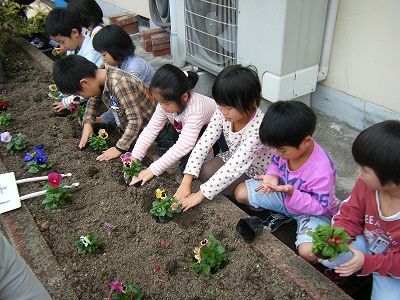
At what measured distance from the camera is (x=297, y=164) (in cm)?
211

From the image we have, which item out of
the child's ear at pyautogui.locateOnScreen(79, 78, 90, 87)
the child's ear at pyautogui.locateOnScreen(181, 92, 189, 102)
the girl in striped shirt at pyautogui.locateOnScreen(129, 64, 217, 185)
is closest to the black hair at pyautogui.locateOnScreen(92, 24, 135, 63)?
the child's ear at pyautogui.locateOnScreen(79, 78, 90, 87)

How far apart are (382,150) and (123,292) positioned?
50.8 inches

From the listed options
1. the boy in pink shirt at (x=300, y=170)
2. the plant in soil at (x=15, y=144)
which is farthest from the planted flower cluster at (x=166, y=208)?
the plant in soil at (x=15, y=144)

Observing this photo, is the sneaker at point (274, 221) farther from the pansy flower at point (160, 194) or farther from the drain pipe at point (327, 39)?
the drain pipe at point (327, 39)

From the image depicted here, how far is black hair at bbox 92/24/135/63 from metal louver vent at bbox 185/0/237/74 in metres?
0.79

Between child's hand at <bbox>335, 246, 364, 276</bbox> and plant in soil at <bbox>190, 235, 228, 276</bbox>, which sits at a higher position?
child's hand at <bbox>335, 246, 364, 276</bbox>

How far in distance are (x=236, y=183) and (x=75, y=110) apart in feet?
6.18

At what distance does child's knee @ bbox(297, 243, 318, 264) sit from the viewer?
196 cm

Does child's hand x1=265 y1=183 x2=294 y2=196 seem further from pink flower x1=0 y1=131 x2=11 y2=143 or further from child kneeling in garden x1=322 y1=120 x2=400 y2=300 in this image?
pink flower x1=0 y1=131 x2=11 y2=143

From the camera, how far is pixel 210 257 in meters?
1.90

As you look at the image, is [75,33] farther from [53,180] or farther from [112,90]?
[53,180]

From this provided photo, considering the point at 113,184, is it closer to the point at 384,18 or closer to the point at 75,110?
the point at 75,110

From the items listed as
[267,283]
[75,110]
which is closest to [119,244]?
[267,283]

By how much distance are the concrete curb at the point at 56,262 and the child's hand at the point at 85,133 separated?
75cm
